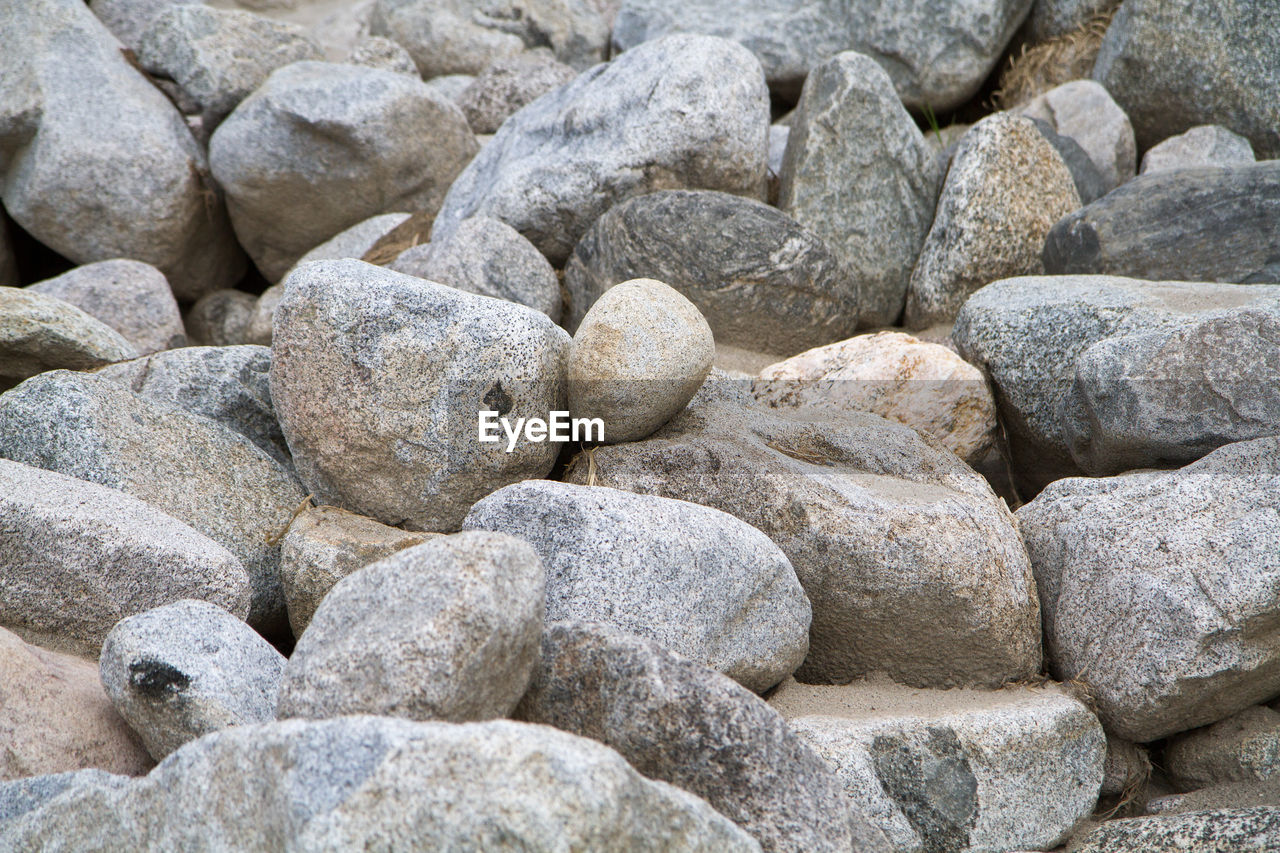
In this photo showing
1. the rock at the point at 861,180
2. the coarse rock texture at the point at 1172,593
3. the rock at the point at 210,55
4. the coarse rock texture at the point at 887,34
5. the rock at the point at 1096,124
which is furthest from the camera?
the coarse rock texture at the point at 887,34

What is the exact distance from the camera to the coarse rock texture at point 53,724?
2.30 meters

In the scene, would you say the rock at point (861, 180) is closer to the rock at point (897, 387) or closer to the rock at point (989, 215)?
the rock at point (989, 215)

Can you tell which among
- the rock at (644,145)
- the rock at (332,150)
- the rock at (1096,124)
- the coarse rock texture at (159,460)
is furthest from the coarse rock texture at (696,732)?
the rock at (1096,124)

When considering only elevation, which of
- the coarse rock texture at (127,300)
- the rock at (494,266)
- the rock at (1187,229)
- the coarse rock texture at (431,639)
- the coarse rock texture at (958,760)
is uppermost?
the rock at (1187,229)

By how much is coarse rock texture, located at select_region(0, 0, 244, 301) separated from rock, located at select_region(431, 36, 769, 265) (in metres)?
2.04

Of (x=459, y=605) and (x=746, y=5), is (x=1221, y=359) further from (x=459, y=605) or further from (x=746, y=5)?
(x=746, y=5)

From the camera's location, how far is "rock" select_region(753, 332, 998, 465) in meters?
3.78

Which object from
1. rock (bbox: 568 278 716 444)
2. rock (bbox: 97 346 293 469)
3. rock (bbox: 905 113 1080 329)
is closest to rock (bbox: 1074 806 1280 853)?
rock (bbox: 568 278 716 444)

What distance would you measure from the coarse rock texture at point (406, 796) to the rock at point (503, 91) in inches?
211

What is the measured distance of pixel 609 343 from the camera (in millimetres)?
2998

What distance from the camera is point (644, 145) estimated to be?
4.54 m

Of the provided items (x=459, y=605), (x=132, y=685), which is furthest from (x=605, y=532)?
(x=132, y=685)

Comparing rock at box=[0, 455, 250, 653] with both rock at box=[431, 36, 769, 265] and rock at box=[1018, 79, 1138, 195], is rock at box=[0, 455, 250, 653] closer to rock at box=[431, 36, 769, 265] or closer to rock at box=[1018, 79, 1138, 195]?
rock at box=[431, 36, 769, 265]

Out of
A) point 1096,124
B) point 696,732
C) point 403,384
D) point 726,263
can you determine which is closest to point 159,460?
point 403,384
